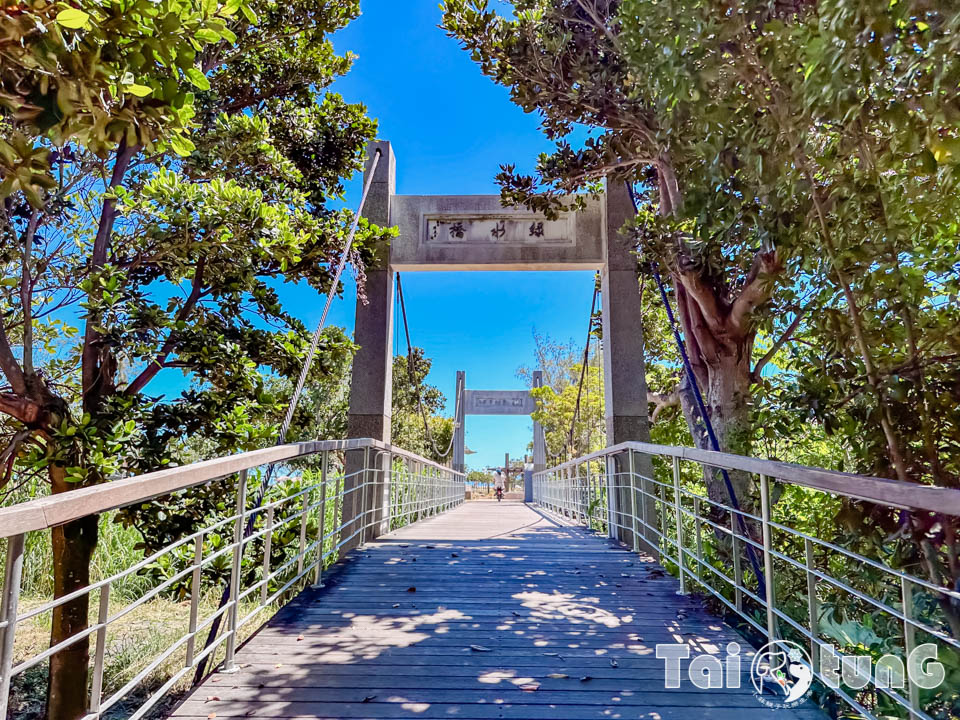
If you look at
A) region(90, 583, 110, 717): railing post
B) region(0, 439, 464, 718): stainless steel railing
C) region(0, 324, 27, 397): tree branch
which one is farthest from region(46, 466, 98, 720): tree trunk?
region(90, 583, 110, 717): railing post

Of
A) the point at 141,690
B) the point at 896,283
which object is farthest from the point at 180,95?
the point at 141,690

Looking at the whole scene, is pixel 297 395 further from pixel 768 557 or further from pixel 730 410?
pixel 730 410

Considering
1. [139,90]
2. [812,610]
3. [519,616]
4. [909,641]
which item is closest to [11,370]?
[139,90]

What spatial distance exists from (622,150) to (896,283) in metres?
2.72

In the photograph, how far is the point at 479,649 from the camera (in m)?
2.18

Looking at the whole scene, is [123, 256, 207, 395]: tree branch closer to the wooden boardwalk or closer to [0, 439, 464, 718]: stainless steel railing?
[0, 439, 464, 718]: stainless steel railing

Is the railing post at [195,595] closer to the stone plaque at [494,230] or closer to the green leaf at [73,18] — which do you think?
the green leaf at [73,18]

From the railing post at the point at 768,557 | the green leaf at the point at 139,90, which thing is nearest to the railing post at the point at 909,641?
the railing post at the point at 768,557

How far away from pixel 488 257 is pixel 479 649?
13.3 feet

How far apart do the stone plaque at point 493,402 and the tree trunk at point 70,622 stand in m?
16.9

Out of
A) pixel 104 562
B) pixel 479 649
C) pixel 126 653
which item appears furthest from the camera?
pixel 104 562

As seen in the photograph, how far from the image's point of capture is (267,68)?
4168 millimetres

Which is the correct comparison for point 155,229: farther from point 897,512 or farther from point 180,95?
point 897,512

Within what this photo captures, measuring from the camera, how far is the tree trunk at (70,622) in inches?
111
